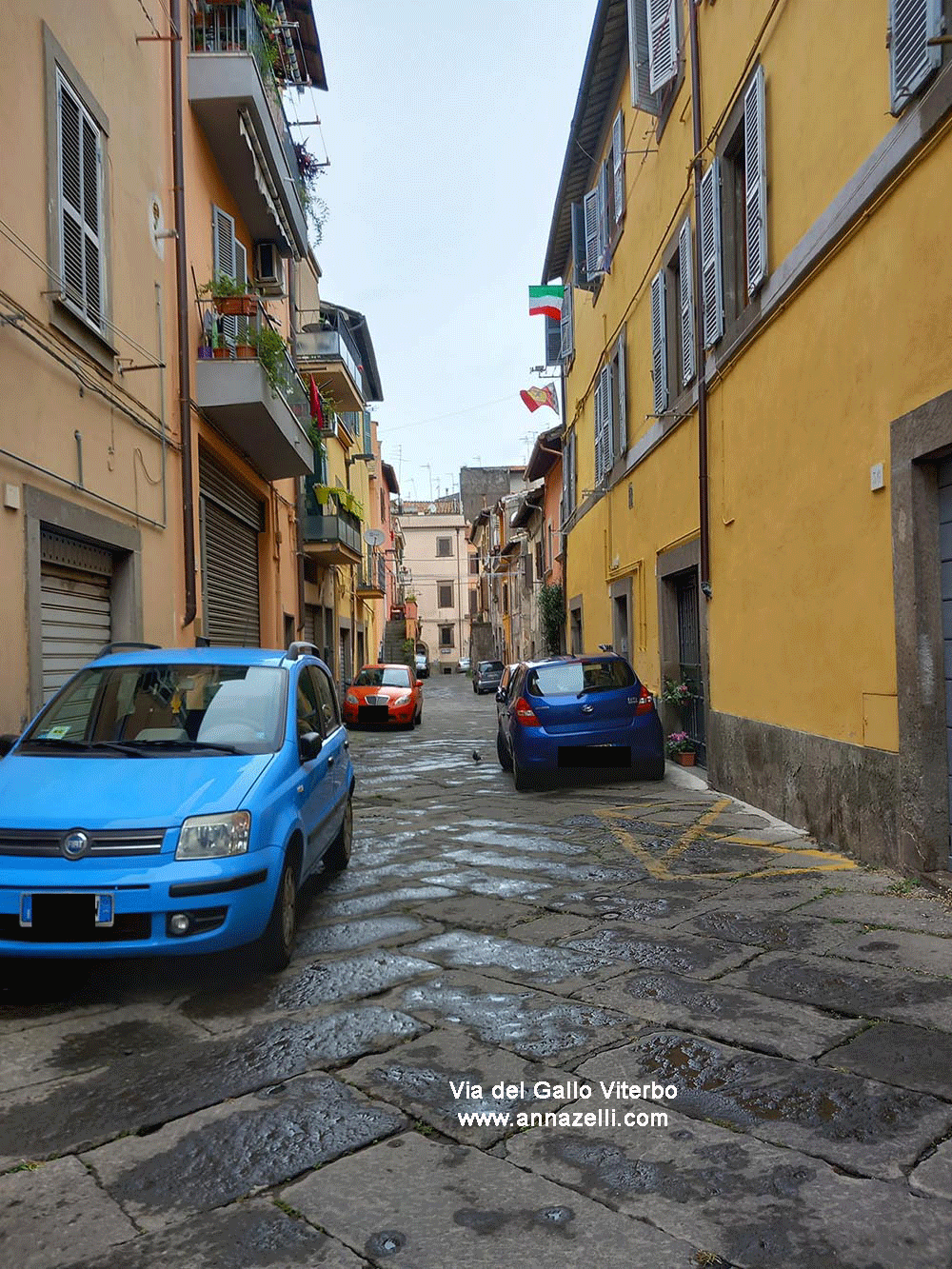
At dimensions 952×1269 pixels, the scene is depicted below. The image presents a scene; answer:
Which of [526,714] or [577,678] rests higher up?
[577,678]

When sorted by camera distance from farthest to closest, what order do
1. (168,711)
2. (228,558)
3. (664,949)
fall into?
(228,558)
(168,711)
(664,949)

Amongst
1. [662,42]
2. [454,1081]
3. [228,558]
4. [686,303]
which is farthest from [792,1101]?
[228,558]

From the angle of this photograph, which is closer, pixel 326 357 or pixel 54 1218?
pixel 54 1218

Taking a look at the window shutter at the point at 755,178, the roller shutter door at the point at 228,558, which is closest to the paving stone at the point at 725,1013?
the window shutter at the point at 755,178

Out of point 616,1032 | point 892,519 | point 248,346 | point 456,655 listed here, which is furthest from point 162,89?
point 456,655

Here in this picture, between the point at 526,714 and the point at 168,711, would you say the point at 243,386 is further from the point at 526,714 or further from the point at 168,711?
the point at 168,711

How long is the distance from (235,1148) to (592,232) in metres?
16.0

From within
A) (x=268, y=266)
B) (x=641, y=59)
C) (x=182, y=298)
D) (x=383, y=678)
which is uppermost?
(x=641, y=59)

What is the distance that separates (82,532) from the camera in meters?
7.91

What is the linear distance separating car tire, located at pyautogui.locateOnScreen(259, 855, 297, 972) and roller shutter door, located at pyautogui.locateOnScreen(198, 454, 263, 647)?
7.69 metres

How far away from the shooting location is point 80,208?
8.06 metres

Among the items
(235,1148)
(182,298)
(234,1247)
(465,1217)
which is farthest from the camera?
(182,298)

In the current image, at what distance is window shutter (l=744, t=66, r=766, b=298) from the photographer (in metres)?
7.82

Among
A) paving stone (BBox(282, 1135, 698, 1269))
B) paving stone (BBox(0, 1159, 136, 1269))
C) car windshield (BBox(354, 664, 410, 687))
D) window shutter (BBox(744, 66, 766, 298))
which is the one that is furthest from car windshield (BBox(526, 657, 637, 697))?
car windshield (BBox(354, 664, 410, 687))
